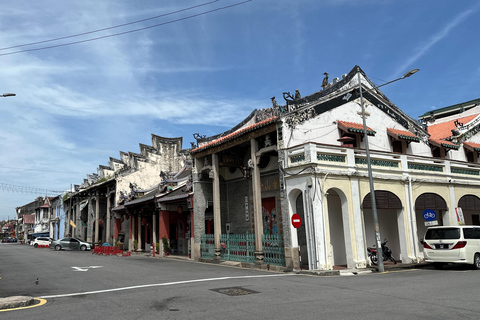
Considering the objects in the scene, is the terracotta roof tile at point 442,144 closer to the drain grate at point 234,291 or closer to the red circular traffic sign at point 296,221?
the red circular traffic sign at point 296,221

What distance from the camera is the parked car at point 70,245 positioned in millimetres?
39906

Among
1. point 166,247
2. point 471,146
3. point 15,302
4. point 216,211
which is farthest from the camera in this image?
point 166,247

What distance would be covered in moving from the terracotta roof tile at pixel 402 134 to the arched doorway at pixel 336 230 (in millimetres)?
5492

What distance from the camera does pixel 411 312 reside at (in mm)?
7457

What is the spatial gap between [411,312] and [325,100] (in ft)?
44.0

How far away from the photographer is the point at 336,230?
1884cm

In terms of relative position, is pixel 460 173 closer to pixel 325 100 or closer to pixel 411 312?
pixel 325 100

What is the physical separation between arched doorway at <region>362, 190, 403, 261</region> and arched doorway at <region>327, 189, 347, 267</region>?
1365mm

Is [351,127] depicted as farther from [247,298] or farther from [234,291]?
[247,298]

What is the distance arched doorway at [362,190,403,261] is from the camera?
18.4 m

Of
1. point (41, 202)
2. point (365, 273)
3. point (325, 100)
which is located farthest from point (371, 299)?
point (41, 202)

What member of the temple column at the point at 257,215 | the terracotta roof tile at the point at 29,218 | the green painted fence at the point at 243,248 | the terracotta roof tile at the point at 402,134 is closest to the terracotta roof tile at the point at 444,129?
the terracotta roof tile at the point at 402,134

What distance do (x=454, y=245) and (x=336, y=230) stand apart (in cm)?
515

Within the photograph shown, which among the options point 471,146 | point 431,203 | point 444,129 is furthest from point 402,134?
point 444,129
